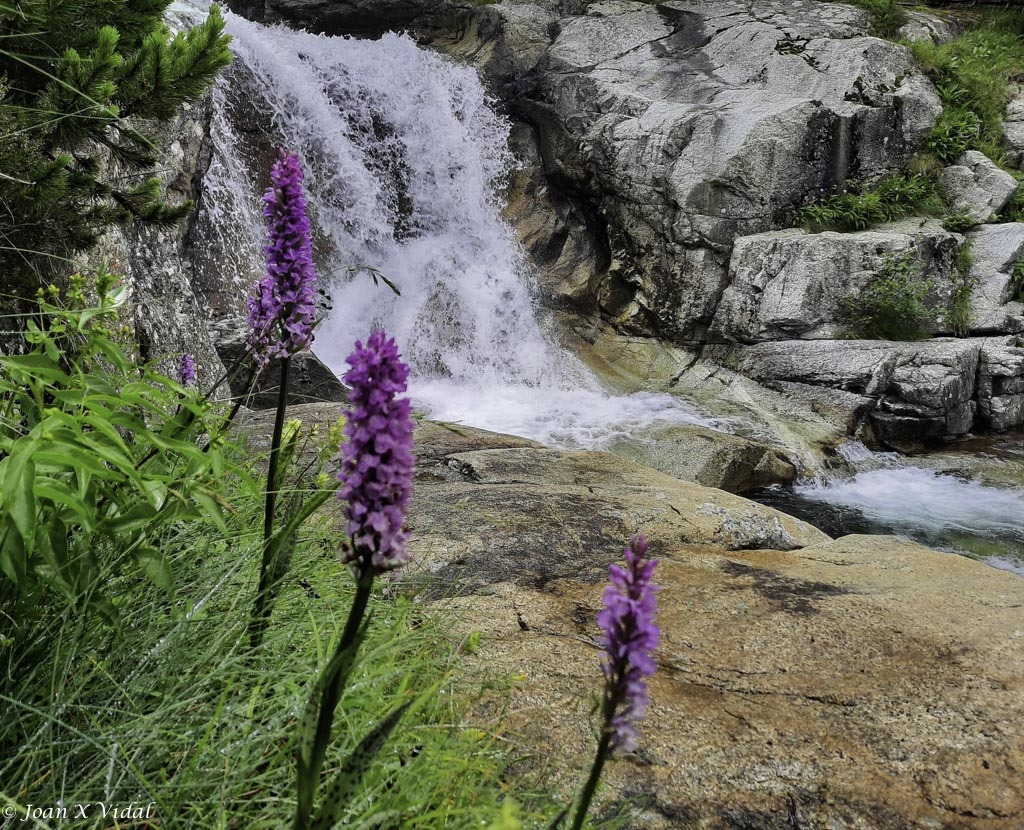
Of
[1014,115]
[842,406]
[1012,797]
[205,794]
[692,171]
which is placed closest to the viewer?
[205,794]

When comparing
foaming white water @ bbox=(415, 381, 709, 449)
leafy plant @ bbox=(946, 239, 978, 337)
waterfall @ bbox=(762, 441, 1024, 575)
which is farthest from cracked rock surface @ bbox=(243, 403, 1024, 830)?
leafy plant @ bbox=(946, 239, 978, 337)

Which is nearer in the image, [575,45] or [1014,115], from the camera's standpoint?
[1014,115]

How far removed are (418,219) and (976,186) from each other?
915cm

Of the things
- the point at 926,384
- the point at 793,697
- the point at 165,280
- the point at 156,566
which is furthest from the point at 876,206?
the point at 156,566

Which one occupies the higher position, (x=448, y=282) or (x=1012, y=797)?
(x=448, y=282)

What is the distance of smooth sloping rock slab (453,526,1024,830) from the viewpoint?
1.62 metres

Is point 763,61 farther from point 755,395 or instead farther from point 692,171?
point 755,395

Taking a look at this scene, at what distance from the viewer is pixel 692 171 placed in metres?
10.7

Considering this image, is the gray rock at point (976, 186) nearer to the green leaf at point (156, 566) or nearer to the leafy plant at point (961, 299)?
the leafy plant at point (961, 299)

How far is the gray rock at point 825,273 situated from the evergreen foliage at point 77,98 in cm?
830

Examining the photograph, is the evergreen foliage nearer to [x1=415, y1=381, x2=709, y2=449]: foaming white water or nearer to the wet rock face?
[x1=415, y1=381, x2=709, y2=449]: foaming white water

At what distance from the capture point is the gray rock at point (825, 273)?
941 centimetres

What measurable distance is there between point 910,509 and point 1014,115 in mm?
8765

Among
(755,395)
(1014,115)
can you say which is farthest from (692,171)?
(1014,115)
